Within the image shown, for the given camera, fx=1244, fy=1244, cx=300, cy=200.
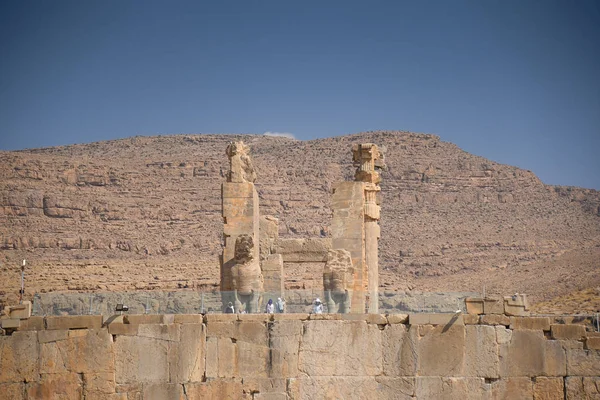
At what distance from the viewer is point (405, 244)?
116375 mm

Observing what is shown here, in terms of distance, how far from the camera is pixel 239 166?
86.3 ft

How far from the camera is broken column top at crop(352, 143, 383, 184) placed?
2880cm

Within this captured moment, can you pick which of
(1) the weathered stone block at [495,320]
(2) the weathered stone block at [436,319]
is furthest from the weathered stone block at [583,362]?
(2) the weathered stone block at [436,319]

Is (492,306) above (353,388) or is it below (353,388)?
above

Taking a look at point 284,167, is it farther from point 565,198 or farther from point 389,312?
point 389,312

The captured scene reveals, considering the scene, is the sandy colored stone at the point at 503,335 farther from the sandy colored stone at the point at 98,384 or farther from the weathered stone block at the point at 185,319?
the sandy colored stone at the point at 98,384

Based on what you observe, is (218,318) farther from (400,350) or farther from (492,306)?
(492,306)

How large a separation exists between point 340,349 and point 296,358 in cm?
73

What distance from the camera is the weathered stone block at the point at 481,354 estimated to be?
20141mm

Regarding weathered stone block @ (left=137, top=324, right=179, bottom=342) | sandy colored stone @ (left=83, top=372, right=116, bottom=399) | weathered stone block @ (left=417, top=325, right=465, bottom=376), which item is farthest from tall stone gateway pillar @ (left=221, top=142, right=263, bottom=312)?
weathered stone block @ (left=417, top=325, right=465, bottom=376)

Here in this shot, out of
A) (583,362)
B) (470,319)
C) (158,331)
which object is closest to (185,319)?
(158,331)

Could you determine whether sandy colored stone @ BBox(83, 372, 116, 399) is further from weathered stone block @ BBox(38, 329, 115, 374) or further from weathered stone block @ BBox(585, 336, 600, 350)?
weathered stone block @ BBox(585, 336, 600, 350)

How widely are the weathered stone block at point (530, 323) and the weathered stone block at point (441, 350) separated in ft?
2.79

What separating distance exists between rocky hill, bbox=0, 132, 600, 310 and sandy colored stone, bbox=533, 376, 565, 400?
55884mm
